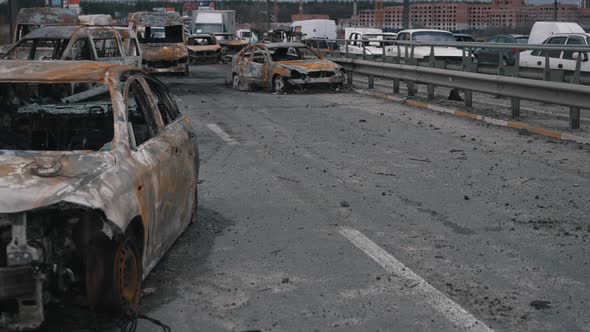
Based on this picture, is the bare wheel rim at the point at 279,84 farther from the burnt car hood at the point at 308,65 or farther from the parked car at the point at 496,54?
the parked car at the point at 496,54

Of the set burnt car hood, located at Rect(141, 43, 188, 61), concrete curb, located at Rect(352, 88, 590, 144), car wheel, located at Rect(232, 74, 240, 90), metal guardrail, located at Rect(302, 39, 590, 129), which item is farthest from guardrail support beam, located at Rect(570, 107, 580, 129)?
burnt car hood, located at Rect(141, 43, 188, 61)

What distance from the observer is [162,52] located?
32219 mm

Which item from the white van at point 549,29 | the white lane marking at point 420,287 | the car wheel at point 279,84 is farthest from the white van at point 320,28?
the white lane marking at point 420,287

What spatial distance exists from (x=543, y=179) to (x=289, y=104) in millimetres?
10280

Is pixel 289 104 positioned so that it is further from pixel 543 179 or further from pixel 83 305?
pixel 83 305

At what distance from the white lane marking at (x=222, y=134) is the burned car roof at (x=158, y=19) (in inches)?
787

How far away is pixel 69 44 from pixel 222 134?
564cm

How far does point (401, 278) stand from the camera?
5969 millimetres

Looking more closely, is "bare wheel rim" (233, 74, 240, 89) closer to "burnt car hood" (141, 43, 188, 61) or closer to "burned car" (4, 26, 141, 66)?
"burned car" (4, 26, 141, 66)

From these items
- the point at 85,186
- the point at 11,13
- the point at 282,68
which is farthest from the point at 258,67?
the point at 85,186

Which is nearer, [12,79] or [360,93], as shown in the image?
[12,79]

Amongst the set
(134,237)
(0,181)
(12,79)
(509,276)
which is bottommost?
(509,276)

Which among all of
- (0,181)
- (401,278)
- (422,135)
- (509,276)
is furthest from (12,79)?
(422,135)

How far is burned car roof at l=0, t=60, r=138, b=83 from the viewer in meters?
5.96
